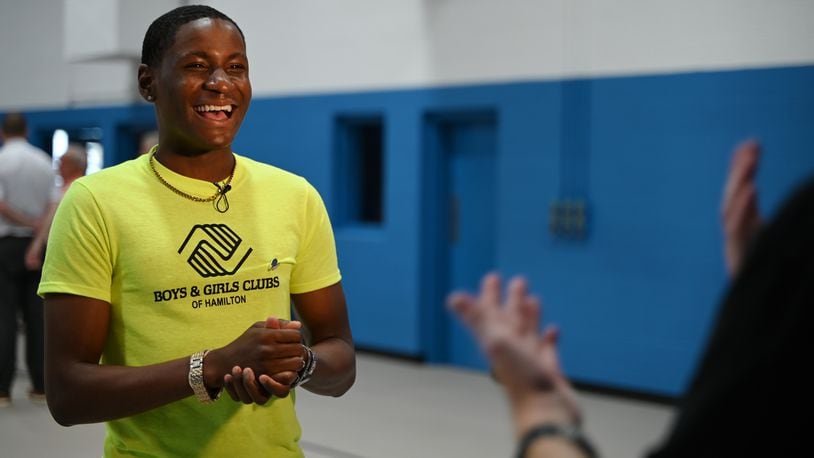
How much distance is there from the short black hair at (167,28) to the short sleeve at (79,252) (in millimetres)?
256

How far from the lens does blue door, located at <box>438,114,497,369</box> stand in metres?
6.55

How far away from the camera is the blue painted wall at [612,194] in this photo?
5.18 meters

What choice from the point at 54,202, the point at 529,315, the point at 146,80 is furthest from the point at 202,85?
the point at 54,202

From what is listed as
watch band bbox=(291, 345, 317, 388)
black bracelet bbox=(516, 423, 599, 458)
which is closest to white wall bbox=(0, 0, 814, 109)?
watch band bbox=(291, 345, 317, 388)

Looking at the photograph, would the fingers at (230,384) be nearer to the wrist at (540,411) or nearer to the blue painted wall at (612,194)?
the wrist at (540,411)

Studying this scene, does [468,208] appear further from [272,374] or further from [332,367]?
[272,374]

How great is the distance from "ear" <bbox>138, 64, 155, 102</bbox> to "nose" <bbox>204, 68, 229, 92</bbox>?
0.39ft

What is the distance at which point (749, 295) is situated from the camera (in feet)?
1.99

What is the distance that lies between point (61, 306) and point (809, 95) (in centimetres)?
450

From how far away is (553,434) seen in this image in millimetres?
692

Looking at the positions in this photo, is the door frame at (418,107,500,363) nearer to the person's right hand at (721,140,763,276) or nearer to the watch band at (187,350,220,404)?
the watch band at (187,350,220,404)

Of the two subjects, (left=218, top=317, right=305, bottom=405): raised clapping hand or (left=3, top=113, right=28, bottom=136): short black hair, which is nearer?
(left=218, top=317, right=305, bottom=405): raised clapping hand

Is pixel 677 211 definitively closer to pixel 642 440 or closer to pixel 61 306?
pixel 642 440

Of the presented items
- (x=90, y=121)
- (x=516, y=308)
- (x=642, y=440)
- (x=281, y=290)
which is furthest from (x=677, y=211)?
(x=90, y=121)
